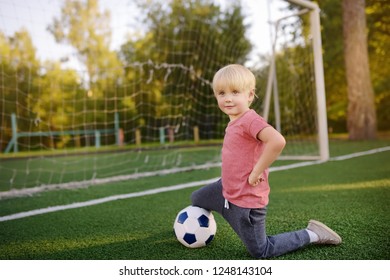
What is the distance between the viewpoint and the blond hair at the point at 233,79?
Result: 1.79m

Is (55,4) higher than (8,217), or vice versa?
(55,4)

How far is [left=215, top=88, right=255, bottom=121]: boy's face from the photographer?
1804 mm

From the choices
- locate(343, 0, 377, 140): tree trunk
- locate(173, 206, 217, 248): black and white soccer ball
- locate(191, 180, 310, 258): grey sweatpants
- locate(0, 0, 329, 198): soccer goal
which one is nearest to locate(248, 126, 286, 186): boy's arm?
locate(191, 180, 310, 258): grey sweatpants

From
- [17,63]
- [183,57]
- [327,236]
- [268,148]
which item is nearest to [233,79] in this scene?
[268,148]

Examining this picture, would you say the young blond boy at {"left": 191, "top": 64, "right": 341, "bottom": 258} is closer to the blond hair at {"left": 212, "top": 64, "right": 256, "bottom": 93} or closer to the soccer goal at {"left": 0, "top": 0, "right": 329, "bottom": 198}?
the blond hair at {"left": 212, "top": 64, "right": 256, "bottom": 93}

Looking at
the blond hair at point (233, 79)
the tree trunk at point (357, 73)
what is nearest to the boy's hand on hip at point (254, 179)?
the blond hair at point (233, 79)

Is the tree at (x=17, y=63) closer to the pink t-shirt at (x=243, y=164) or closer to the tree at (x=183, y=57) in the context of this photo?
the tree at (x=183, y=57)

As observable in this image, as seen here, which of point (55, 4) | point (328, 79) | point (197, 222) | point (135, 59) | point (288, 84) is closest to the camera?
point (197, 222)

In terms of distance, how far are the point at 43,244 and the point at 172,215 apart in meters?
0.85

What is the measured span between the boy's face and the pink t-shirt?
0.04 metres

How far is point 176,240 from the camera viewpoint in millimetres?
2074

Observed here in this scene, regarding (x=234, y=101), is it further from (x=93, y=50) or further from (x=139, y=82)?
(x=93, y=50)
